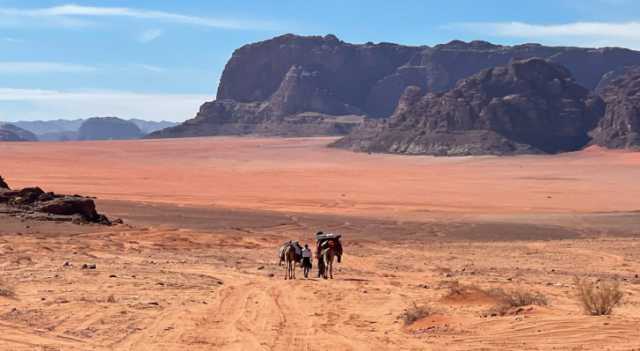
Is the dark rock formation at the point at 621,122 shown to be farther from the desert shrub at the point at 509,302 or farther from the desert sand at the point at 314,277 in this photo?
the desert shrub at the point at 509,302

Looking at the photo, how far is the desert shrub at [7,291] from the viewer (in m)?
16.5

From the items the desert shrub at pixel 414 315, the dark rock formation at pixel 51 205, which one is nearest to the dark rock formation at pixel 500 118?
the dark rock formation at pixel 51 205

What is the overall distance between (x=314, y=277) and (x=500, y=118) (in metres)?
119

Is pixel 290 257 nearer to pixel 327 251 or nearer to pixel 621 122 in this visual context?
pixel 327 251

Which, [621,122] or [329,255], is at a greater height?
[621,122]

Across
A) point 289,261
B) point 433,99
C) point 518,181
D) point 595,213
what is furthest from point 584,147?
point 289,261

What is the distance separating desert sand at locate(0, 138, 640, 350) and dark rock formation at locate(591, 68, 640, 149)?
53398mm

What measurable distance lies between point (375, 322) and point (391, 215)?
35.3m

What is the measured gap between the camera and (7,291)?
16.8 m

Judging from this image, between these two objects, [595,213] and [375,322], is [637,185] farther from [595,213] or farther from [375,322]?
[375,322]

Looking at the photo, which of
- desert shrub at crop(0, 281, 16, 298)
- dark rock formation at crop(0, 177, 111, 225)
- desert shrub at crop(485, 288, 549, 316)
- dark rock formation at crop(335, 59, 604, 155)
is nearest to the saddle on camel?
desert shrub at crop(485, 288, 549, 316)

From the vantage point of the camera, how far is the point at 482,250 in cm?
3312

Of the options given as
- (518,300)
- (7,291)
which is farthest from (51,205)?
(518,300)

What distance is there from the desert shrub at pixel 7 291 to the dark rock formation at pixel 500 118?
116025mm
